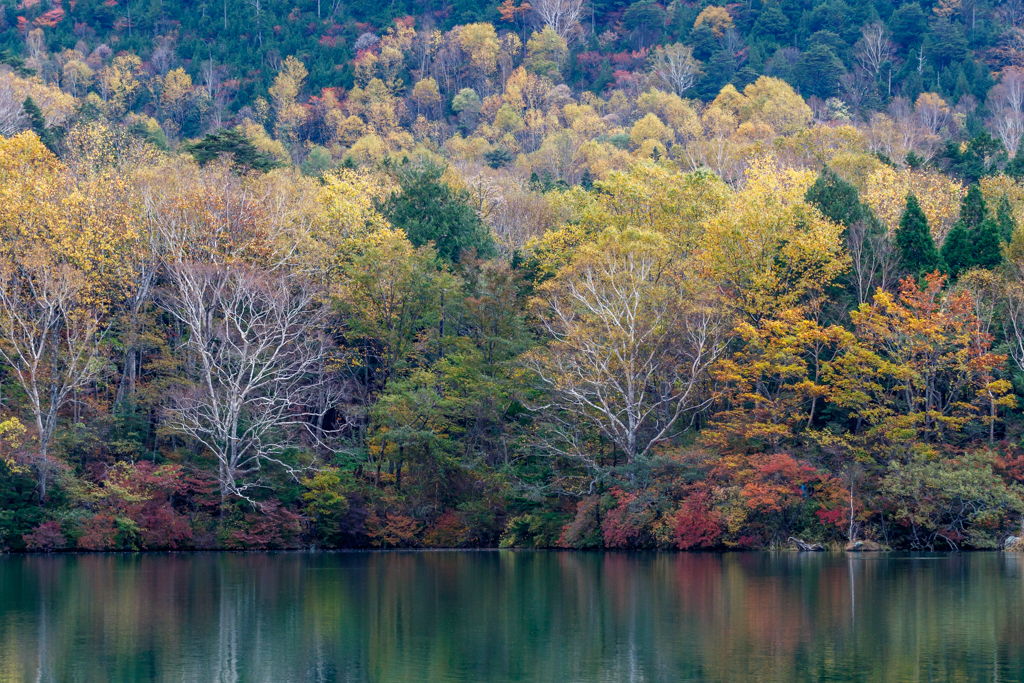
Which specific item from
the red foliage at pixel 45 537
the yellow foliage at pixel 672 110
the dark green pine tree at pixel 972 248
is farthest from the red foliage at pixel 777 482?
the yellow foliage at pixel 672 110

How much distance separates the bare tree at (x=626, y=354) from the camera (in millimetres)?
47219

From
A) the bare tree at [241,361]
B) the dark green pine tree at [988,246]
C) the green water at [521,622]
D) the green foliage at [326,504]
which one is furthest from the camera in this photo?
the dark green pine tree at [988,246]

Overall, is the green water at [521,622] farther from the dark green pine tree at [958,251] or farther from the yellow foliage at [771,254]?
the dark green pine tree at [958,251]

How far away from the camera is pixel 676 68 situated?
12788 cm

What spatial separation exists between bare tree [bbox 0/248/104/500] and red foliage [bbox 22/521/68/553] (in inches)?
49.9

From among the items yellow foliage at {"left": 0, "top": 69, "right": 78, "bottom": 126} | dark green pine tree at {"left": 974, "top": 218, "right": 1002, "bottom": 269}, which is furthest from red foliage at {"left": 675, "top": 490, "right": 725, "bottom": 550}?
yellow foliage at {"left": 0, "top": 69, "right": 78, "bottom": 126}

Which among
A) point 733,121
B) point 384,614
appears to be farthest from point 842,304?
point 733,121

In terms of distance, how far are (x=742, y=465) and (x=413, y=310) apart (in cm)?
1643

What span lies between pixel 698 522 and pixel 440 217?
867 inches

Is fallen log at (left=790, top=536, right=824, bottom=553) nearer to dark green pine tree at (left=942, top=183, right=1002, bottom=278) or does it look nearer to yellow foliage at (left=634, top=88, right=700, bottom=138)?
dark green pine tree at (left=942, top=183, right=1002, bottom=278)

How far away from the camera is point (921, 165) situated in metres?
65.8

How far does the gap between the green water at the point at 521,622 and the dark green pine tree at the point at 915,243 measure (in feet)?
52.3

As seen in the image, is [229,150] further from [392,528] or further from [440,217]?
[392,528]

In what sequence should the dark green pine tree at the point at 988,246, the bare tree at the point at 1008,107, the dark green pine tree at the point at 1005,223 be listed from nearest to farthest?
1. the dark green pine tree at the point at 988,246
2. the dark green pine tree at the point at 1005,223
3. the bare tree at the point at 1008,107
